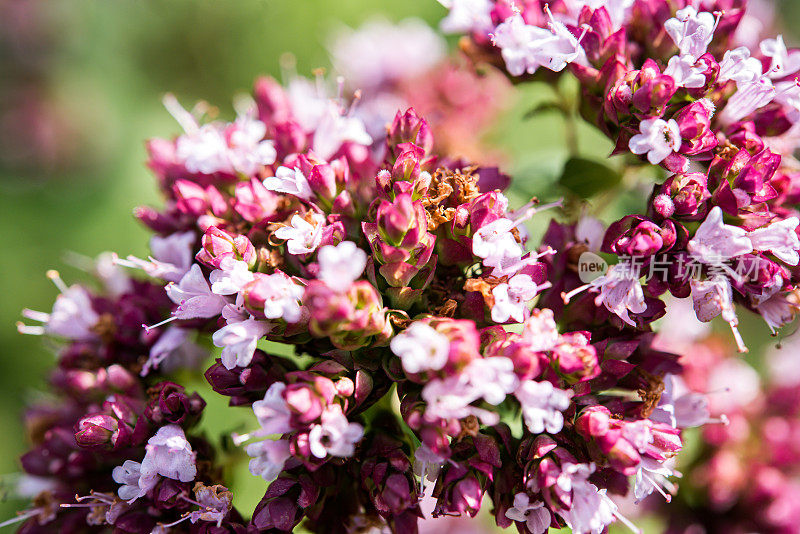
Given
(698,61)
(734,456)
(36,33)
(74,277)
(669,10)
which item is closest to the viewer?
(698,61)

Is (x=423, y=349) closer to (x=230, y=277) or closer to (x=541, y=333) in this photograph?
(x=541, y=333)

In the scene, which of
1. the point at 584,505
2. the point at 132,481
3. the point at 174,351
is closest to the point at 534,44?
the point at 584,505

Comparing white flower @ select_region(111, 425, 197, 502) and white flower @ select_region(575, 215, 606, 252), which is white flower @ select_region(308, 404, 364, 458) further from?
white flower @ select_region(575, 215, 606, 252)

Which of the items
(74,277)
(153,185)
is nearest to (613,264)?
(153,185)

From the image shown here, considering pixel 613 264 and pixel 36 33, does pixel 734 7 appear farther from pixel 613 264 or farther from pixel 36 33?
pixel 36 33

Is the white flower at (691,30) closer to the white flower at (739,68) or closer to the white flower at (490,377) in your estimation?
the white flower at (739,68)
